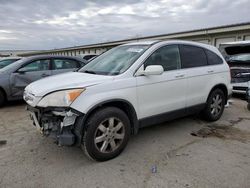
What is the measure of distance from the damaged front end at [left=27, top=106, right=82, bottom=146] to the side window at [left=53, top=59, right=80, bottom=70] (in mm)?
4081

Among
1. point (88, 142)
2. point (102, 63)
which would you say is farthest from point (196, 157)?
point (102, 63)

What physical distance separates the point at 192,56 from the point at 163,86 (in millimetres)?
1136

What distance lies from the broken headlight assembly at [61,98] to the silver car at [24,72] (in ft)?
13.1

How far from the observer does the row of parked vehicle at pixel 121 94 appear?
3096 mm

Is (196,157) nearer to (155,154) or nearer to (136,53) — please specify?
(155,154)

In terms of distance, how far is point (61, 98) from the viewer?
10.0ft

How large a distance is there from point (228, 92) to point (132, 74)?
2.92 m

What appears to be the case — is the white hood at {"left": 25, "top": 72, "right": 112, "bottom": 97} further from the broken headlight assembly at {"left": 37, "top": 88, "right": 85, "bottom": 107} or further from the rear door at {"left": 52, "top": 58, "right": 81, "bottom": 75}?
the rear door at {"left": 52, "top": 58, "right": 81, "bottom": 75}

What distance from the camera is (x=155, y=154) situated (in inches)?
142

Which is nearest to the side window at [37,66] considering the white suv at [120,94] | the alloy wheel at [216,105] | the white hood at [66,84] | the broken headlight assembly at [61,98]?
the white suv at [120,94]

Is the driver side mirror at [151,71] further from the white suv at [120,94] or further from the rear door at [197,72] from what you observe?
the rear door at [197,72]

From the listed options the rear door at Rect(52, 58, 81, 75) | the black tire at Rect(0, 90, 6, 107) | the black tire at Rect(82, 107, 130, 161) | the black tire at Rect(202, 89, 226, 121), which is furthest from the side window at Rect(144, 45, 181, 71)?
the black tire at Rect(0, 90, 6, 107)

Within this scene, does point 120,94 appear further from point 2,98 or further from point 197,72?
point 2,98

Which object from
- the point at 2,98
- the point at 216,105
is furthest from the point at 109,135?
the point at 2,98
